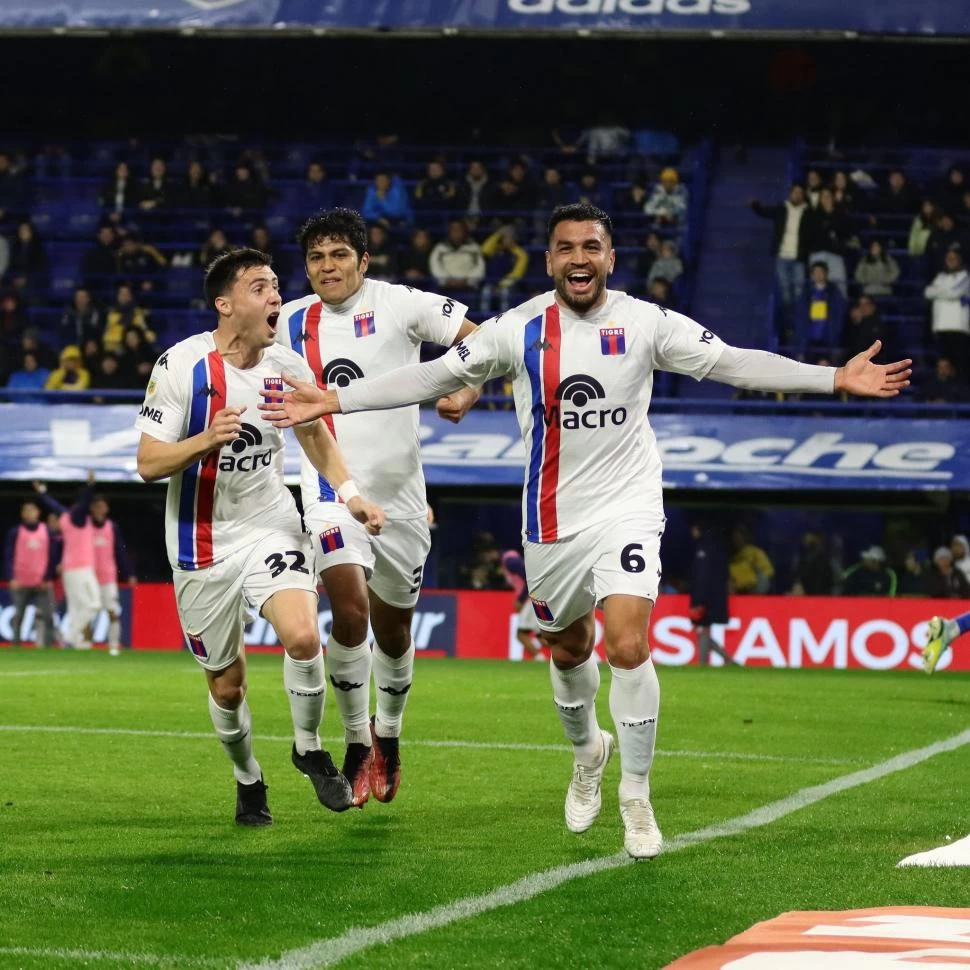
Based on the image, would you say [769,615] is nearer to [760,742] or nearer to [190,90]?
[760,742]

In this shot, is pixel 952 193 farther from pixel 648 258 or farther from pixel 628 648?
pixel 628 648

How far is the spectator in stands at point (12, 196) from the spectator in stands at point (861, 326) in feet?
39.5

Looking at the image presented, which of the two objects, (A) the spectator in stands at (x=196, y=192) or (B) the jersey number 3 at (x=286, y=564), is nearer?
(B) the jersey number 3 at (x=286, y=564)

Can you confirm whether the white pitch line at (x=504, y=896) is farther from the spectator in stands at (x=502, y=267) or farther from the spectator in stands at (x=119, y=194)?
A: the spectator in stands at (x=119, y=194)

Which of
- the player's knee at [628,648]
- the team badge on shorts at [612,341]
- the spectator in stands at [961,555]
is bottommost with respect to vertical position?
the spectator in stands at [961,555]

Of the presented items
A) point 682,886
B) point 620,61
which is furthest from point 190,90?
point 682,886

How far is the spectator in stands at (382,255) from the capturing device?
81.3 ft

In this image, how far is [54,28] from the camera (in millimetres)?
25859

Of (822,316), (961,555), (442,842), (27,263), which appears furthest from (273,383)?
(27,263)

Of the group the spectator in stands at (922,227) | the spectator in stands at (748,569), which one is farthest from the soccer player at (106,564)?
the spectator in stands at (922,227)

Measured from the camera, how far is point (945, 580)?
22.3m

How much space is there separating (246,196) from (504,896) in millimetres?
21377

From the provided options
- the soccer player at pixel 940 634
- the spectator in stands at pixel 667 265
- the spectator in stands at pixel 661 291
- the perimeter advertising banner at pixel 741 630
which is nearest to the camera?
the soccer player at pixel 940 634

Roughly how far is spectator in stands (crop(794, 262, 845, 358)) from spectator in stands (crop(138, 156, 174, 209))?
365 inches
